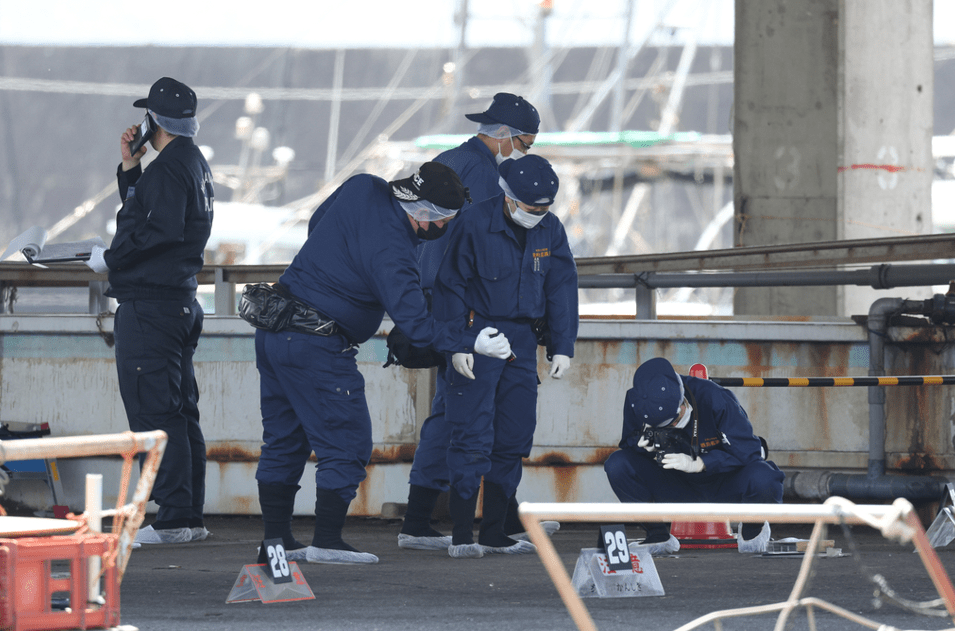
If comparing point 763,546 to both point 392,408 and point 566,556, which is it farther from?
point 392,408

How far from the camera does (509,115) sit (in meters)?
5.15

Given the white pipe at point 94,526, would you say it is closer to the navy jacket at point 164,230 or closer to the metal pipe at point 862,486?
the navy jacket at point 164,230

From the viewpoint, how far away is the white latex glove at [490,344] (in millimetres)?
4406

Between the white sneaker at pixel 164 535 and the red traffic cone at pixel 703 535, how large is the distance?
2.11 meters

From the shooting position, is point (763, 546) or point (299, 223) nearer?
point (763, 546)

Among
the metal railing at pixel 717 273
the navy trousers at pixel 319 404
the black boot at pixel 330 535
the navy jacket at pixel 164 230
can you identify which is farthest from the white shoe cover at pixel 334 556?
the metal railing at pixel 717 273

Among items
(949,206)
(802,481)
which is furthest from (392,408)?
(949,206)

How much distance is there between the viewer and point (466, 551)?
4.61 m

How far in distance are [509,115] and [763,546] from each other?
2133 mm

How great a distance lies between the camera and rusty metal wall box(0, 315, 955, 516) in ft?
20.1

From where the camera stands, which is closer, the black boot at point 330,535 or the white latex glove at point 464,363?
the black boot at point 330,535

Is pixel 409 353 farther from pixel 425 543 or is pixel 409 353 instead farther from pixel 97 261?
pixel 97 261

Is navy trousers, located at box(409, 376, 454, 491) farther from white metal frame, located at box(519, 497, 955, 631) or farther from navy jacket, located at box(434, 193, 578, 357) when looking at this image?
white metal frame, located at box(519, 497, 955, 631)

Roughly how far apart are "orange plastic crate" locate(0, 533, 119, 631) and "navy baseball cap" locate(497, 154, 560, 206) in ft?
8.03
